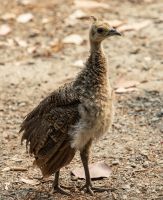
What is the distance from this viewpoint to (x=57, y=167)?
5.20 m

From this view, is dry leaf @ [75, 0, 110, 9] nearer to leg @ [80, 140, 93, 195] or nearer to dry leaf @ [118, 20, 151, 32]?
dry leaf @ [118, 20, 151, 32]

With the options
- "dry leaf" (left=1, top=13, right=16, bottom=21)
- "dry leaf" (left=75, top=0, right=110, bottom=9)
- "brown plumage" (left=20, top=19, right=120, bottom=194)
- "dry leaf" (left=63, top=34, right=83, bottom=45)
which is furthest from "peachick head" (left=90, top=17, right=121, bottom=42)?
"dry leaf" (left=75, top=0, right=110, bottom=9)

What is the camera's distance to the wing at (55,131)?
5.17 metres

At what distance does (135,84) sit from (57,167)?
100 inches

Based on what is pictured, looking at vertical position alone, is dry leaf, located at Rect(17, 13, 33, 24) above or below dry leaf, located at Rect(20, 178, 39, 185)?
above

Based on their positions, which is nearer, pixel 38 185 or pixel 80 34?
pixel 38 185

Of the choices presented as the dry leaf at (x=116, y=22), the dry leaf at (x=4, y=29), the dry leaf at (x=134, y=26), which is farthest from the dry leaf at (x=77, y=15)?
the dry leaf at (x=4, y=29)

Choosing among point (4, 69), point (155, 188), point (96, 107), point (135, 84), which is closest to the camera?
point (96, 107)

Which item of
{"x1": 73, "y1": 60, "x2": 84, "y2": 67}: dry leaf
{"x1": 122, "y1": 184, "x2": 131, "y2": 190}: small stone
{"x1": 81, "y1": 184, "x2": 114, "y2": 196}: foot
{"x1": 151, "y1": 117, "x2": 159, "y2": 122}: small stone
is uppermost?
{"x1": 81, "y1": 184, "x2": 114, "y2": 196}: foot

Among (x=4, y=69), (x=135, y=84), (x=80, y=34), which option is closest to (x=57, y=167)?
(x=135, y=84)

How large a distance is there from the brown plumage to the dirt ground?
1.41 feet

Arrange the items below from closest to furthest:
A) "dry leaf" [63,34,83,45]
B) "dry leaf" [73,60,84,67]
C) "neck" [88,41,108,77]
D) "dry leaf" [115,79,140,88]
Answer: "neck" [88,41,108,77], "dry leaf" [115,79,140,88], "dry leaf" [73,60,84,67], "dry leaf" [63,34,83,45]

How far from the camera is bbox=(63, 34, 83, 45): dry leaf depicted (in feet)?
29.1

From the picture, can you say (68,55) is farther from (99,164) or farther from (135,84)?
(99,164)
